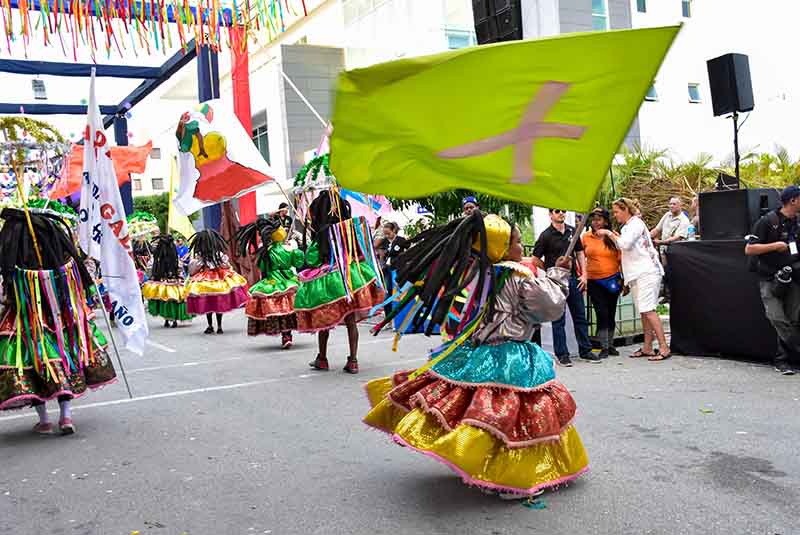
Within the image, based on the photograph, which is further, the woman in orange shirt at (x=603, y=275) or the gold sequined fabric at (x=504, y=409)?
the woman in orange shirt at (x=603, y=275)

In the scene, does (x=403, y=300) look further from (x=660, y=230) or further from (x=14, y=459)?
(x=660, y=230)

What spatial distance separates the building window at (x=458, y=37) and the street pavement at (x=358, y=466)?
1636cm

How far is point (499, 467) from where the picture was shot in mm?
3877

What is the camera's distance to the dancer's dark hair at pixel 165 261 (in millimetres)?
15110

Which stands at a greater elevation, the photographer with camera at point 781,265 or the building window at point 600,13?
the building window at point 600,13

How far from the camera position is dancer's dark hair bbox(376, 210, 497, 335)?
4.10m

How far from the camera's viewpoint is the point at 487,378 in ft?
13.2

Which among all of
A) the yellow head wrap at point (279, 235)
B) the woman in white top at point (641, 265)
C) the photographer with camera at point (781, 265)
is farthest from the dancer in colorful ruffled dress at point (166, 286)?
the photographer with camera at point (781, 265)

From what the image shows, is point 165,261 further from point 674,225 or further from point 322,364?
point 674,225

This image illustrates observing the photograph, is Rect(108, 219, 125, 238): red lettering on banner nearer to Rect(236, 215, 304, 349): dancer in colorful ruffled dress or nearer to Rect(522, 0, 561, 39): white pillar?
Rect(236, 215, 304, 349): dancer in colorful ruffled dress

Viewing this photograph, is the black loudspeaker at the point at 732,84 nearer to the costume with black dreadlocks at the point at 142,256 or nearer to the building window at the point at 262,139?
the costume with black dreadlocks at the point at 142,256

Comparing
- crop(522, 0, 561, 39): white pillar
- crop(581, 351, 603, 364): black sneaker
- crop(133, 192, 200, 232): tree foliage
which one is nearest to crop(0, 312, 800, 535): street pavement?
crop(581, 351, 603, 364): black sneaker

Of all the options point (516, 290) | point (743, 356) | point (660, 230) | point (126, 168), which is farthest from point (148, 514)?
point (126, 168)

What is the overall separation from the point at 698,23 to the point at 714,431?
867 inches
